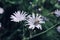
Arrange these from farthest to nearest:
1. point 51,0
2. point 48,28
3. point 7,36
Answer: point 51,0, point 7,36, point 48,28

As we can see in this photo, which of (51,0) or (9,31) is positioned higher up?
(51,0)

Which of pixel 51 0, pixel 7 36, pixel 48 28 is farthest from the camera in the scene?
pixel 51 0

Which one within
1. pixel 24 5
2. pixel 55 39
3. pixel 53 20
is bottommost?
pixel 55 39

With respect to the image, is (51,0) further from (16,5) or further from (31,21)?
(31,21)

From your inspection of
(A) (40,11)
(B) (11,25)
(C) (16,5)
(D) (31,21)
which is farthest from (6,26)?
(D) (31,21)

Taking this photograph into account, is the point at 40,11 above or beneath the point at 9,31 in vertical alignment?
above

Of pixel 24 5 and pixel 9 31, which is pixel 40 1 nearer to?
pixel 24 5

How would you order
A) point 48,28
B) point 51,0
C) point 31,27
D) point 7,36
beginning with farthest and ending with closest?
point 51,0, point 7,36, point 48,28, point 31,27

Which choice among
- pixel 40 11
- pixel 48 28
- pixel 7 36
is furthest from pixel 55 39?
pixel 7 36

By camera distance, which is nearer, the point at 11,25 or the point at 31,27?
the point at 31,27
